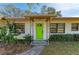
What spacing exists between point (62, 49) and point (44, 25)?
1109 mm

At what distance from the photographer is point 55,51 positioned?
1320 centimetres

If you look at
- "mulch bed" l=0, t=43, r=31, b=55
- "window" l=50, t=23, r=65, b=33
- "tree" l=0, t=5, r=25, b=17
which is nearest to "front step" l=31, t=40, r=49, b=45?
"mulch bed" l=0, t=43, r=31, b=55

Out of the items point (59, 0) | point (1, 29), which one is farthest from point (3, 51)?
point (59, 0)

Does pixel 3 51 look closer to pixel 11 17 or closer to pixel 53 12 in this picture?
pixel 11 17

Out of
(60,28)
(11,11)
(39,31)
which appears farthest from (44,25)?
(11,11)

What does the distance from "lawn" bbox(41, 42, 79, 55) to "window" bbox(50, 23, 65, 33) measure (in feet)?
1.63

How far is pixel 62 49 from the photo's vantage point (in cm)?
1322

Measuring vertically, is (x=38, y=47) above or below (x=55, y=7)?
below

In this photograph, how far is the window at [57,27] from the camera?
44.0 ft

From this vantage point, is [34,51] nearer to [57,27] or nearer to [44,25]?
[44,25]

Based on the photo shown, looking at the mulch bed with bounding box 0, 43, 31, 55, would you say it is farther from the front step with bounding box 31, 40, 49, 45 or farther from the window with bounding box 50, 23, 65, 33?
the window with bounding box 50, 23, 65, 33
